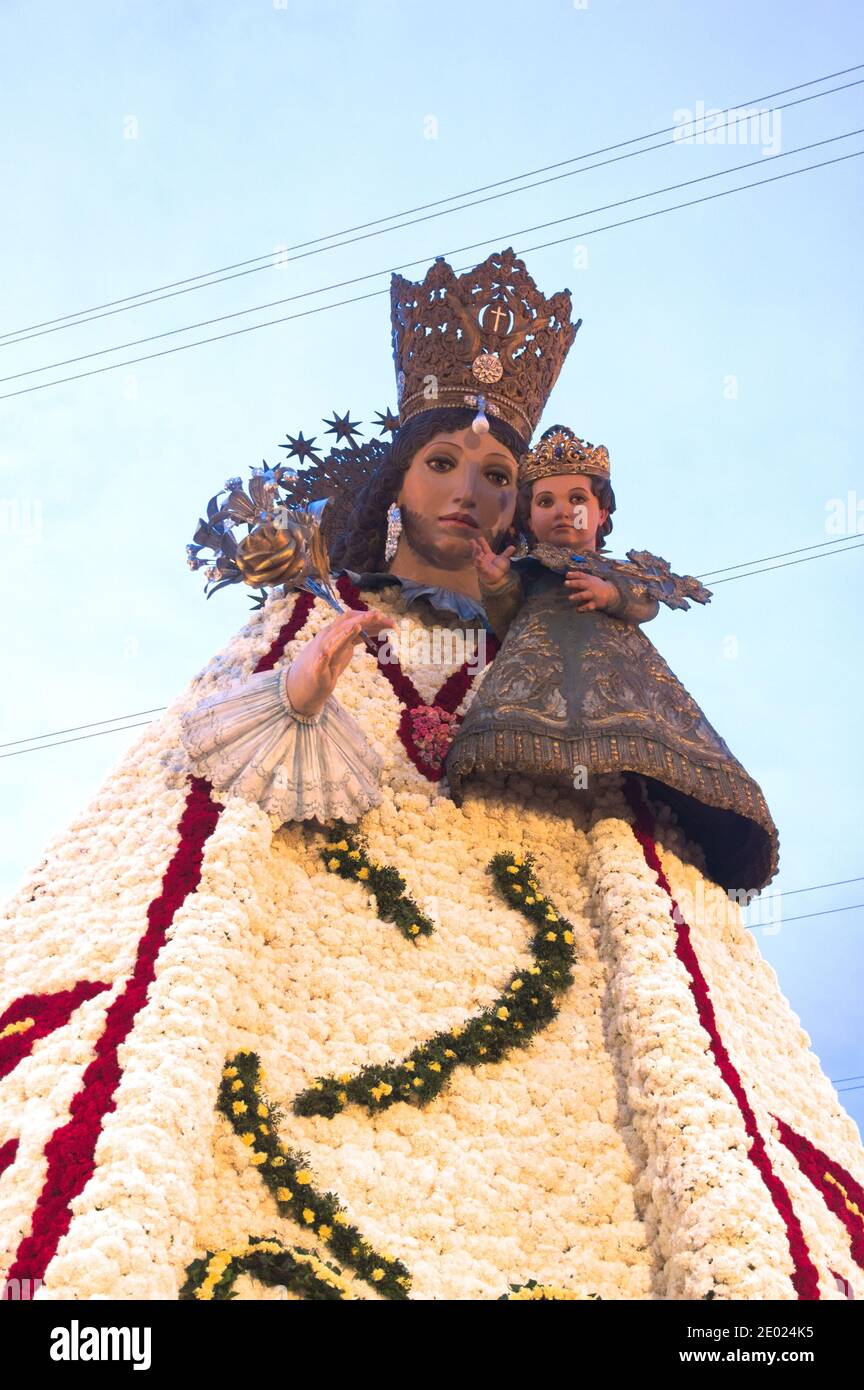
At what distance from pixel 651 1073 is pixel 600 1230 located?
65 centimetres

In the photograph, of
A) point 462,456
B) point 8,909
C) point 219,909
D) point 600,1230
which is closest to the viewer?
point 600,1230

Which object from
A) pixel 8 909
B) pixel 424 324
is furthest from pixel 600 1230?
pixel 424 324

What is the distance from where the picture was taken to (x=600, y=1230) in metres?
6.23

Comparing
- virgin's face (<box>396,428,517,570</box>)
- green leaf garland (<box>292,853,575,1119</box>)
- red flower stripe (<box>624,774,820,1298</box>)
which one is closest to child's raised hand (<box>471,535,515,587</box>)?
virgin's face (<box>396,428,517,570</box>)

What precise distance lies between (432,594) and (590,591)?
4.38 ft

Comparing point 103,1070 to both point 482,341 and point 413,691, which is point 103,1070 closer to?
point 413,691

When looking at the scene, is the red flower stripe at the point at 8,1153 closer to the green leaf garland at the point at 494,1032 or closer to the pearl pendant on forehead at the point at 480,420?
the green leaf garland at the point at 494,1032

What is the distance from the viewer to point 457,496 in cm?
932

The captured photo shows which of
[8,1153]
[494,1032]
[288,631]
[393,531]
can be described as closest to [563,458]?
[393,531]

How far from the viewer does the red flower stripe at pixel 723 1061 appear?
19.1ft

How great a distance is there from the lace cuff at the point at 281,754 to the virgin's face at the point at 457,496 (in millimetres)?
1954

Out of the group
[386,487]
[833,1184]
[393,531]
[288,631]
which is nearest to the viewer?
[833,1184]
